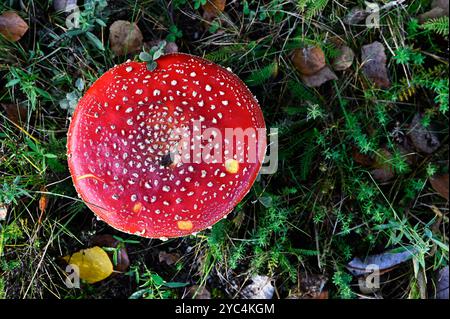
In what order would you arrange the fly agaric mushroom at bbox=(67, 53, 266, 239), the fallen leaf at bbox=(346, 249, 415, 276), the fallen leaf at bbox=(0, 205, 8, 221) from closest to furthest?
the fly agaric mushroom at bbox=(67, 53, 266, 239) → the fallen leaf at bbox=(0, 205, 8, 221) → the fallen leaf at bbox=(346, 249, 415, 276)

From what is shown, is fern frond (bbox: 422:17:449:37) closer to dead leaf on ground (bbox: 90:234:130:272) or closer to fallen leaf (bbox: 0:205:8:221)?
dead leaf on ground (bbox: 90:234:130:272)

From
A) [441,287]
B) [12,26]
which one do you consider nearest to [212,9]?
[12,26]

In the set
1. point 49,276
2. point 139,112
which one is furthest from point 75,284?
point 139,112

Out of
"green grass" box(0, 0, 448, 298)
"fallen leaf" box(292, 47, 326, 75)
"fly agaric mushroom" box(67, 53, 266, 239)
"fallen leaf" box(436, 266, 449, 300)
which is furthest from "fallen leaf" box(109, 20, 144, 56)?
"fallen leaf" box(436, 266, 449, 300)

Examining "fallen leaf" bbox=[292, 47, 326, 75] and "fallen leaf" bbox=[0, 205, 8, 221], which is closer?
"fallen leaf" bbox=[0, 205, 8, 221]

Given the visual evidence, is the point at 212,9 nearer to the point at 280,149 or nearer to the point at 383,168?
the point at 280,149
